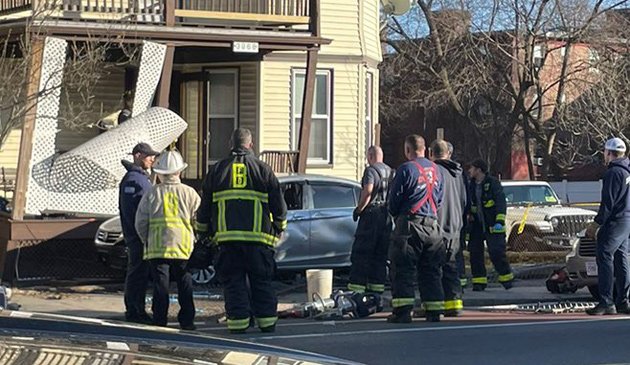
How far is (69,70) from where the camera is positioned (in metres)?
15.9

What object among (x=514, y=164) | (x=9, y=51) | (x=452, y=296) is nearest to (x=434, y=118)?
(x=514, y=164)

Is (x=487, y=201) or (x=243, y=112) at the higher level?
(x=243, y=112)

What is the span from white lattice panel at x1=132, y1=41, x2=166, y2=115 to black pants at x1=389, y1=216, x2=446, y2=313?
6.87 metres

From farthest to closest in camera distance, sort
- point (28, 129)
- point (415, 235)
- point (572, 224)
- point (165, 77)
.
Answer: point (572, 224) → point (165, 77) → point (28, 129) → point (415, 235)

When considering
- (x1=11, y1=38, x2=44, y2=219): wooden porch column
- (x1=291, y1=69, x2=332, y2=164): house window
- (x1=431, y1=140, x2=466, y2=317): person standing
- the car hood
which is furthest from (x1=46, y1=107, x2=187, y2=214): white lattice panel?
the car hood

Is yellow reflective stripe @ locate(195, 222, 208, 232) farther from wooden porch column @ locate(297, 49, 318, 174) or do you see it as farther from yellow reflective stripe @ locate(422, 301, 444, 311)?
wooden porch column @ locate(297, 49, 318, 174)

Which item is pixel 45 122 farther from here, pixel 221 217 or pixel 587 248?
pixel 587 248

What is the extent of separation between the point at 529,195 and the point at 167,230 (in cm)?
1349

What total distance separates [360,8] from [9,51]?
25.1 ft

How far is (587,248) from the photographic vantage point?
44.1ft

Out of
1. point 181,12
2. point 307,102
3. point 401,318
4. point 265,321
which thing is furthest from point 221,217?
point 307,102

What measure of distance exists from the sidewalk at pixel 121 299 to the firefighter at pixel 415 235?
6.70 ft

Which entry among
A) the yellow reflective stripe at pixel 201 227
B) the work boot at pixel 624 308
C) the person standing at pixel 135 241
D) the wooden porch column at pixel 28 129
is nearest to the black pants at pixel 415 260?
the yellow reflective stripe at pixel 201 227

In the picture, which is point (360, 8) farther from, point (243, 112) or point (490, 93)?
point (490, 93)
